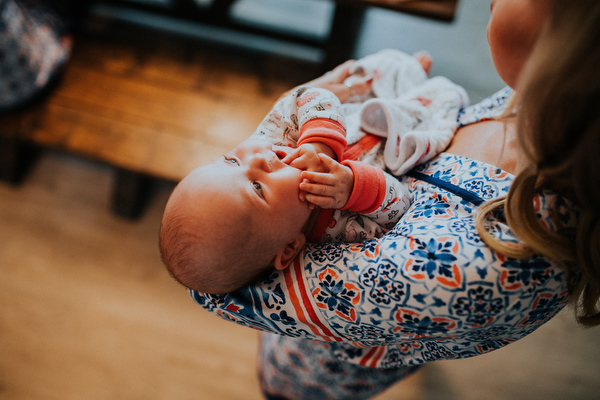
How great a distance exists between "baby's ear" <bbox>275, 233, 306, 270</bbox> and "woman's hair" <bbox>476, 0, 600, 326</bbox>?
304 mm

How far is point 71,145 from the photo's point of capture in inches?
61.4

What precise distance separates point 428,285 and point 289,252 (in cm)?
26

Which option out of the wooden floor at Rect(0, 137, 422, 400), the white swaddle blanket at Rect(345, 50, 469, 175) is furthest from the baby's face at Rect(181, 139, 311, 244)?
the wooden floor at Rect(0, 137, 422, 400)

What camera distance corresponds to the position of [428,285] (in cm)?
62

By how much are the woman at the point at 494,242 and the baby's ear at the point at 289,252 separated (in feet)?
0.06

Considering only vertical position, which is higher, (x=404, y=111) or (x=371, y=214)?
(x=404, y=111)

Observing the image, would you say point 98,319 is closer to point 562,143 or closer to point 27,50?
point 27,50

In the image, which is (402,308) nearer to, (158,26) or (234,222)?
(234,222)

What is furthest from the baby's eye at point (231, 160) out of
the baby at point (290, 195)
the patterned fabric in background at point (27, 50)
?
the patterned fabric in background at point (27, 50)

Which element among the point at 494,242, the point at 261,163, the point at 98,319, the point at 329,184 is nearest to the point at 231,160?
the point at 261,163

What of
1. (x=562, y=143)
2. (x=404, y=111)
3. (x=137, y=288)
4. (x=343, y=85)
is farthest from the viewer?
(x=137, y=288)

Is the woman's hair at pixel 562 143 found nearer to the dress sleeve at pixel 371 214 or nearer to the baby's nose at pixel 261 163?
the dress sleeve at pixel 371 214

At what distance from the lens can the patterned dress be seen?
0.61 meters

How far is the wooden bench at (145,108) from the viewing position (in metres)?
1.55
